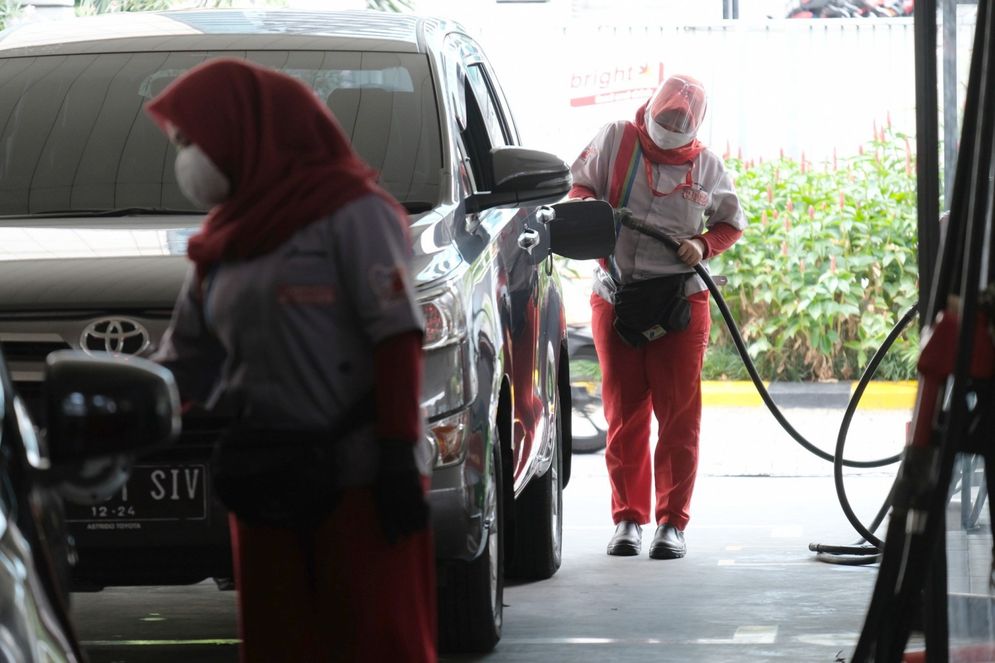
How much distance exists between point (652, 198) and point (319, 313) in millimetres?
4335

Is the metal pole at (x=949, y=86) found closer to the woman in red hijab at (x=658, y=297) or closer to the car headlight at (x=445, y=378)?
the car headlight at (x=445, y=378)

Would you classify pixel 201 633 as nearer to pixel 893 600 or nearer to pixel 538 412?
pixel 538 412

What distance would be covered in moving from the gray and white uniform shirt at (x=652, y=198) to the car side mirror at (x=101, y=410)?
507 centimetres

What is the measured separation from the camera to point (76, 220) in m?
5.46

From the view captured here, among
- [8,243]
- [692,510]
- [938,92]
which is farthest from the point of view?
[692,510]

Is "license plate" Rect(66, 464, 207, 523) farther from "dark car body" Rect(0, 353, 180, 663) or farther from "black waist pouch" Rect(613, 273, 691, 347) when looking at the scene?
"black waist pouch" Rect(613, 273, 691, 347)

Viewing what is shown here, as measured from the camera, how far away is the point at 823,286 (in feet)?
42.1

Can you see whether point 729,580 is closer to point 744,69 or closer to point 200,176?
point 200,176

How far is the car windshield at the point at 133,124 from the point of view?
562cm

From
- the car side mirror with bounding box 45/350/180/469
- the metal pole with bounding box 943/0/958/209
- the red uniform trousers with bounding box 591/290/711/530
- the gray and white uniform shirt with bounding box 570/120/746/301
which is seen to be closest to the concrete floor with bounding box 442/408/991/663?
the red uniform trousers with bounding box 591/290/711/530

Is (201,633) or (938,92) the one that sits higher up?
(938,92)

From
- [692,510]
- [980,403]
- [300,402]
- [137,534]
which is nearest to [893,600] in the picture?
[980,403]

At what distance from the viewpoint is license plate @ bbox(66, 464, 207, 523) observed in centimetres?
461

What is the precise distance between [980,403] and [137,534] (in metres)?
2.22
